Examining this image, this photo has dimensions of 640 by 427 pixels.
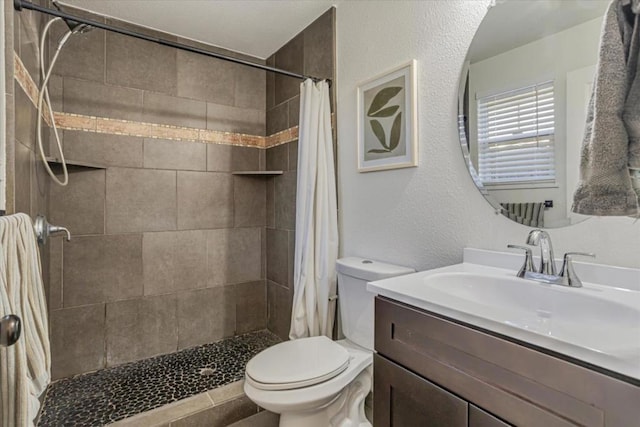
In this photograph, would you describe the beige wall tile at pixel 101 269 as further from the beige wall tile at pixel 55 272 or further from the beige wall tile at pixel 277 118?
the beige wall tile at pixel 277 118

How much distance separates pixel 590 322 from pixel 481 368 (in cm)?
37

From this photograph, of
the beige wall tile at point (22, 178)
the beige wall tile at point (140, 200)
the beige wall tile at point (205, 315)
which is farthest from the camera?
the beige wall tile at point (205, 315)

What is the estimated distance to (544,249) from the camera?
99cm

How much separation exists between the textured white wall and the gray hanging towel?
39cm

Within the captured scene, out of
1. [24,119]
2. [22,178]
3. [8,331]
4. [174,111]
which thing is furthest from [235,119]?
[8,331]

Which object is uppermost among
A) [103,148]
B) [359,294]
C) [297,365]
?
[103,148]

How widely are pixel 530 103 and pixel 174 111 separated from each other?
7.02 ft

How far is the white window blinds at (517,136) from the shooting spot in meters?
1.07

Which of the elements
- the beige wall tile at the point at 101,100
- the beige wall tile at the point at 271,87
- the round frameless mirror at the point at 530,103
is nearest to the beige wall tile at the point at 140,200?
the beige wall tile at the point at 101,100

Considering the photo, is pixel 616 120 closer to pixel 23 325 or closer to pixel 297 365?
pixel 297 365

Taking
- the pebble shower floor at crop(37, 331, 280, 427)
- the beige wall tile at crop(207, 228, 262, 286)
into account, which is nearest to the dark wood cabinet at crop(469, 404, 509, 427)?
the pebble shower floor at crop(37, 331, 280, 427)

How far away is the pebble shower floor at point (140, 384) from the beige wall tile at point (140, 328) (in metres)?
0.06

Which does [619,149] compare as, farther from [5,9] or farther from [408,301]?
[5,9]

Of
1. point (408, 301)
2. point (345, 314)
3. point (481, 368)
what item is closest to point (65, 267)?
point (345, 314)
